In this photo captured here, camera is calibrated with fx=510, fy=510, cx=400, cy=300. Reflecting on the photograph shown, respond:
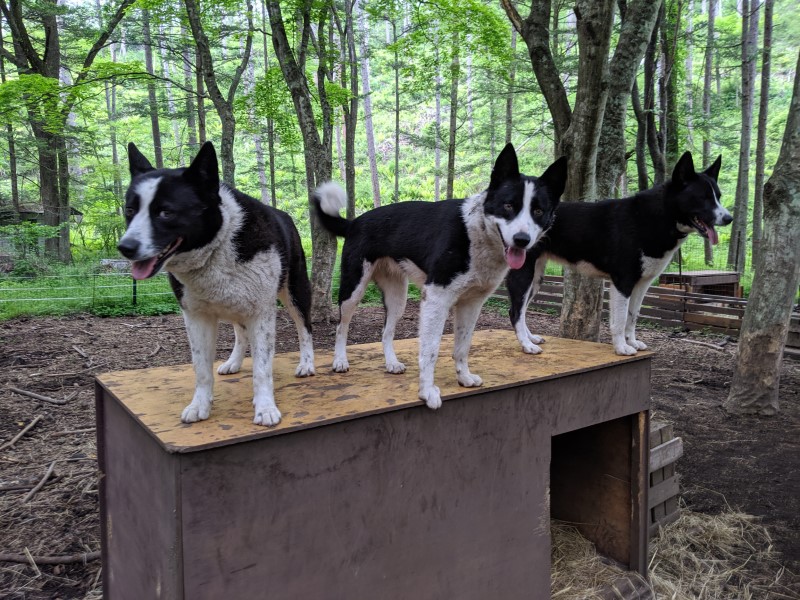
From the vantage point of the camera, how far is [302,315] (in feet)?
9.12

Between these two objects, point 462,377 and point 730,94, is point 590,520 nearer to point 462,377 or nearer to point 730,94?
point 462,377

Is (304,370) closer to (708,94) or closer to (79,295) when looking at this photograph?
(79,295)

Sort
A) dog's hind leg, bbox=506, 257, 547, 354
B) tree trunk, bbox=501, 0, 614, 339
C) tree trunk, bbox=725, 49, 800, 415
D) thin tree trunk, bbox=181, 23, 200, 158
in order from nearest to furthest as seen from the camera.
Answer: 1. dog's hind leg, bbox=506, 257, 547, 354
2. tree trunk, bbox=501, 0, 614, 339
3. tree trunk, bbox=725, 49, 800, 415
4. thin tree trunk, bbox=181, 23, 200, 158

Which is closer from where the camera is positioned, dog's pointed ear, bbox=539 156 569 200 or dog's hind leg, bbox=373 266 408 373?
dog's pointed ear, bbox=539 156 569 200

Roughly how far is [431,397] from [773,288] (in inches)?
194

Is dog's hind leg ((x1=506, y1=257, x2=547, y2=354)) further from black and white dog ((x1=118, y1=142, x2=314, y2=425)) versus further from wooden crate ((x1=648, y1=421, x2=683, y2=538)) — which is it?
black and white dog ((x1=118, y1=142, x2=314, y2=425))

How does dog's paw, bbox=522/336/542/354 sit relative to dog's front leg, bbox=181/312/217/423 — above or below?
below

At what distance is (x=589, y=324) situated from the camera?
16.6 feet

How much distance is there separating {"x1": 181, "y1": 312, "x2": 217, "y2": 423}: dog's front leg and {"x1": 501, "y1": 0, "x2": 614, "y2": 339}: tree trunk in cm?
373

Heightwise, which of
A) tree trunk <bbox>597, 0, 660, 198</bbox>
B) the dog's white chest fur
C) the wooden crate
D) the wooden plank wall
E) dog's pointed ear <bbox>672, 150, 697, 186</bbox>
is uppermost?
tree trunk <bbox>597, 0, 660, 198</bbox>

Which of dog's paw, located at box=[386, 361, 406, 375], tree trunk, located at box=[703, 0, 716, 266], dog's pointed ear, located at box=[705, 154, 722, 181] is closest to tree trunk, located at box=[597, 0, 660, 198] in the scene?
dog's pointed ear, located at box=[705, 154, 722, 181]

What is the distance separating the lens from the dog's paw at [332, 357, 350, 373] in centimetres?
290

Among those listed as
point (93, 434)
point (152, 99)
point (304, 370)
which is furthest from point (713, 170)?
point (152, 99)

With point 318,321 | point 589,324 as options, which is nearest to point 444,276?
point 589,324
